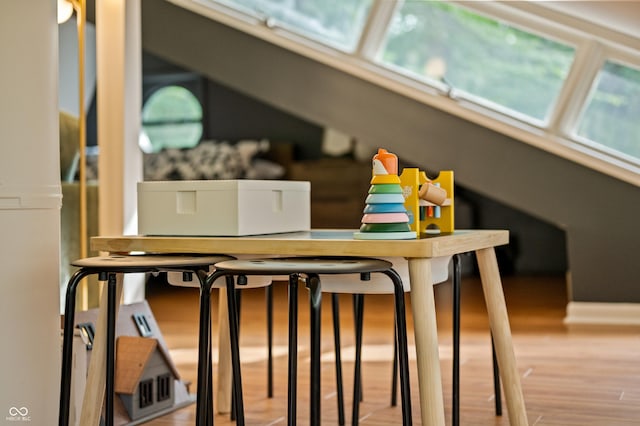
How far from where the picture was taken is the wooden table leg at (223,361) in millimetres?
2605

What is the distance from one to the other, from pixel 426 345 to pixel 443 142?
3.13 metres

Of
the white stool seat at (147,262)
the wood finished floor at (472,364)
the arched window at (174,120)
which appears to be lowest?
the wood finished floor at (472,364)

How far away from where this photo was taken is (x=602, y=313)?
4.41 meters

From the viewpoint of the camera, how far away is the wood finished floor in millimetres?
2566

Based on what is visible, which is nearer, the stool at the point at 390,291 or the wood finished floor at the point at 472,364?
the stool at the point at 390,291

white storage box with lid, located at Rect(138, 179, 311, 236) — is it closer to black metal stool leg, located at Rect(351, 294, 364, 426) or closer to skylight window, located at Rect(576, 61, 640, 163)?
black metal stool leg, located at Rect(351, 294, 364, 426)

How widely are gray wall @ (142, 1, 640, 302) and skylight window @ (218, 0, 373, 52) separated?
154 mm

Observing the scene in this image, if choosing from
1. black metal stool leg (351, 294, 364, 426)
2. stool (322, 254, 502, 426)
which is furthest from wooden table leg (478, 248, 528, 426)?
black metal stool leg (351, 294, 364, 426)

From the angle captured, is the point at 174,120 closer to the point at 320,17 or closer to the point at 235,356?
the point at 320,17

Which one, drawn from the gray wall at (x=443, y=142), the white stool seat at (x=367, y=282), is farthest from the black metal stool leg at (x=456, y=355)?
the gray wall at (x=443, y=142)

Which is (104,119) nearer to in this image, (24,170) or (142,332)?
(142,332)

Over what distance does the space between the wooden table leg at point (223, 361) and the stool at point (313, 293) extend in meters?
0.78

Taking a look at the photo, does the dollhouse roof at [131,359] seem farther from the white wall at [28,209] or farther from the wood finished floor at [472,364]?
the white wall at [28,209]

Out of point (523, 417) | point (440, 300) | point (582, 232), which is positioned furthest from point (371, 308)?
point (523, 417)
